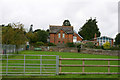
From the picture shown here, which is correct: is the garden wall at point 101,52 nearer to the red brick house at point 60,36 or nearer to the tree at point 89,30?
the red brick house at point 60,36

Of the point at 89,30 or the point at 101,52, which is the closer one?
the point at 101,52

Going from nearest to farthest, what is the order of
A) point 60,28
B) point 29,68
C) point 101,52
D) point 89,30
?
point 29,68 < point 101,52 < point 60,28 < point 89,30

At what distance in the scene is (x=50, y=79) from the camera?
8.90 meters

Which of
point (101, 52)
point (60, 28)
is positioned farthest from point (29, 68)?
point (60, 28)

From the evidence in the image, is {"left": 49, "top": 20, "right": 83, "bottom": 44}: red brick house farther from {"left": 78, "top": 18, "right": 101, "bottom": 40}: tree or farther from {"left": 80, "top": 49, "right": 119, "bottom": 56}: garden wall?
{"left": 78, "top": 18, "right": 101, "bottom": 40}: tree

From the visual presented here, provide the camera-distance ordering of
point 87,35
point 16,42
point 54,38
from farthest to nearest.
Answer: point 87,35
point 54,38
point 16,42

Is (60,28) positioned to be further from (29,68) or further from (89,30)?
(29,68)

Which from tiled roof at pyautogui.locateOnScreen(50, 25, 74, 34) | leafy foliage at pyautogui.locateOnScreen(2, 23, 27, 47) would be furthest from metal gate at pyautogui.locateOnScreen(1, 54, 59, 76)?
tiled roof at pyautogui.locateOnScreen(50, 25, 74, 34)

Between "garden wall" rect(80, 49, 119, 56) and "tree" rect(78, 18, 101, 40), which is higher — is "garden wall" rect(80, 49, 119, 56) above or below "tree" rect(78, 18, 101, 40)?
below

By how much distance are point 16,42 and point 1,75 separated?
19.6 metres

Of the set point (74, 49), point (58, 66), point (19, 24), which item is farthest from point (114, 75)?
point (74, 49)

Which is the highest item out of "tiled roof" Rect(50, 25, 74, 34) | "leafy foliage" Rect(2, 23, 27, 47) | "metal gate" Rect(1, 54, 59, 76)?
"tiled roof" Rect(50, 25, 74, 34)

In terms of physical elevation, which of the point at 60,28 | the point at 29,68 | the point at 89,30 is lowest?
the point at 29,68

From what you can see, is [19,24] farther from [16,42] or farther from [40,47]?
[40,47]
